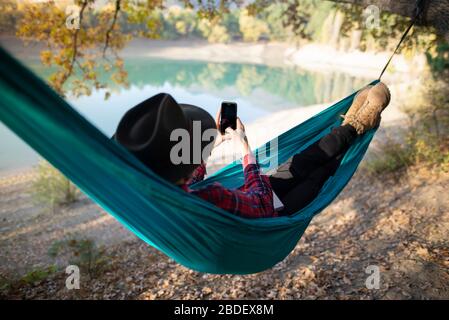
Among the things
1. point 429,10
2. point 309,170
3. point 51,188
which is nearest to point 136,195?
point 309,170

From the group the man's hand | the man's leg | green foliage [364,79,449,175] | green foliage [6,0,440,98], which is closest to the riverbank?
green foliage [364,79,449,175]

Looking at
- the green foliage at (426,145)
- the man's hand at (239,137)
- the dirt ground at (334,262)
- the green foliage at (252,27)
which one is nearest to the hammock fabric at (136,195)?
the man's hand at (239,137)

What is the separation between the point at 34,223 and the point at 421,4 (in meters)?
4.47

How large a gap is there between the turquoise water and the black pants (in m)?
6.53

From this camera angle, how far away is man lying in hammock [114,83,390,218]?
1.00 metres

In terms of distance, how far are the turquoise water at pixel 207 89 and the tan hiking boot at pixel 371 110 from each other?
6731mm

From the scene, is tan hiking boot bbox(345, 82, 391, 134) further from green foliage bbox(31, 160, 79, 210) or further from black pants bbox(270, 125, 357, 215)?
green foliage bbox(31, 160, 79, 210)

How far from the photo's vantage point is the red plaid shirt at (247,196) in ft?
3.84

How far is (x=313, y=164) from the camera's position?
5.27ft

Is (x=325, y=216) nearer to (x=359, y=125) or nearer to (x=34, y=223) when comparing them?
(x=359, y=125)

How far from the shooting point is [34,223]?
4.24 meters

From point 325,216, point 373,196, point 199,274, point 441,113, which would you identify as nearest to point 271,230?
point 199,274

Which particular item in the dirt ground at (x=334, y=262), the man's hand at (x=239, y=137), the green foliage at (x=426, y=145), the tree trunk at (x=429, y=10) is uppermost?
the tree trunk at (x=429, y=10)

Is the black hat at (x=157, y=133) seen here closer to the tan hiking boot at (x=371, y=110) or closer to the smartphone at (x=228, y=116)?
the smartphone at (x=228, y=116)
